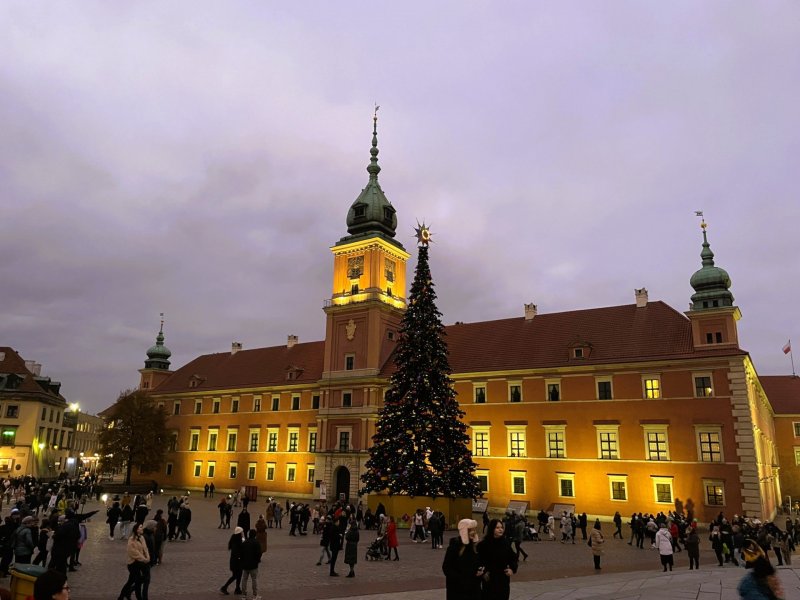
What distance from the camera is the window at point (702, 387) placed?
36219mm

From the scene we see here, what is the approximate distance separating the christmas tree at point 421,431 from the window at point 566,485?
32.1 feet

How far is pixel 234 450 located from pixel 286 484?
841 cm

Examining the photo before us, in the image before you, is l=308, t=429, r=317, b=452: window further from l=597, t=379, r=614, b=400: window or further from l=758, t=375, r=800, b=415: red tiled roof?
l=758, t=375, r=800, b=415: red tiled roof

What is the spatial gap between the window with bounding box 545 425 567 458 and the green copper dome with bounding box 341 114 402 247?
24920 mm

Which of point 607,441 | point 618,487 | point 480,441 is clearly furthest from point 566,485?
point 480,441

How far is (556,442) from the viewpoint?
40.7m

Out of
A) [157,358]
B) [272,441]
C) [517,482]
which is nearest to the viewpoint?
[517,482]

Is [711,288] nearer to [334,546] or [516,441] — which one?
[516,441]

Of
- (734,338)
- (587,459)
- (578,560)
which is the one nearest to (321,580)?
(578,560)

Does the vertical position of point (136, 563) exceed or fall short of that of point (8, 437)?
it falls short

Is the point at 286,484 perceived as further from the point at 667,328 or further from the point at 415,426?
the point at 667,328

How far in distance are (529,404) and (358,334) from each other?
17.9 meters

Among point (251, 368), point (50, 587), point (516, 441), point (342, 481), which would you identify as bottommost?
point (342, 481)

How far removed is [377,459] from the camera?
108 feet
